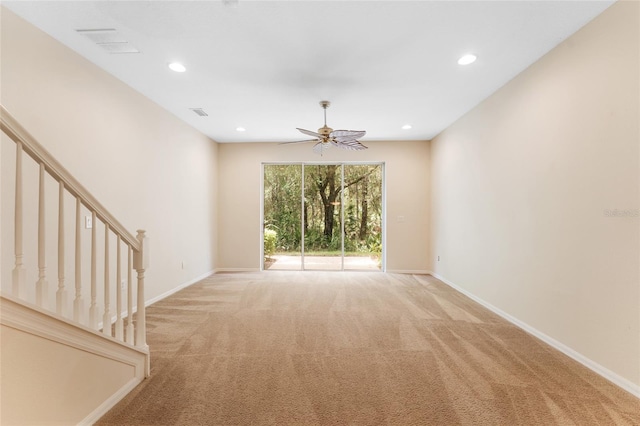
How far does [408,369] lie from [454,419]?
1.80 feet

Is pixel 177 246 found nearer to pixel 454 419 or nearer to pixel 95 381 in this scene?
pixel 95 381

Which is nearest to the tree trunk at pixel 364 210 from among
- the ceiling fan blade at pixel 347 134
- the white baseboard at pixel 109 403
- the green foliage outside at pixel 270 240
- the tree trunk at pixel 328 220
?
the tree trunk at pixel 328 220

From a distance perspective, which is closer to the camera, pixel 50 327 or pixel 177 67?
pixel 50 327

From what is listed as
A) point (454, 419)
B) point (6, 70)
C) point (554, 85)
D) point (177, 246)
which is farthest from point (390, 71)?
point (177, 246)

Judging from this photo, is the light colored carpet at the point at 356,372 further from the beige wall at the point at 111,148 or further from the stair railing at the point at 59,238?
Answer: the beige wall at the point at 111,148

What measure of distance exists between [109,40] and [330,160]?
4.13m

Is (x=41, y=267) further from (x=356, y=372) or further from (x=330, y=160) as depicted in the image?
(x=330, y=160)

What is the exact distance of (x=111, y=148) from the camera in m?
3.15

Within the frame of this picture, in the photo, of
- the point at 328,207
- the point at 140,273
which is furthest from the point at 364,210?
the point at 140,273

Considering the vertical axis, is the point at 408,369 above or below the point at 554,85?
below

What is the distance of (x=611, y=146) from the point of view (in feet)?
6.98

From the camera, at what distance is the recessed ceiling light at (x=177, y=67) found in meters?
2.89

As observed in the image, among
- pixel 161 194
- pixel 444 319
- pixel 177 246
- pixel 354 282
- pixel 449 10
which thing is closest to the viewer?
pixel 449 10

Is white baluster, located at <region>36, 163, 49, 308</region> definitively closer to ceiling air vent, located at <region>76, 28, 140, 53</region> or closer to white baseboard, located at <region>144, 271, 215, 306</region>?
ceiling air vent, located at <region>76, 28, 140, 53</region>
